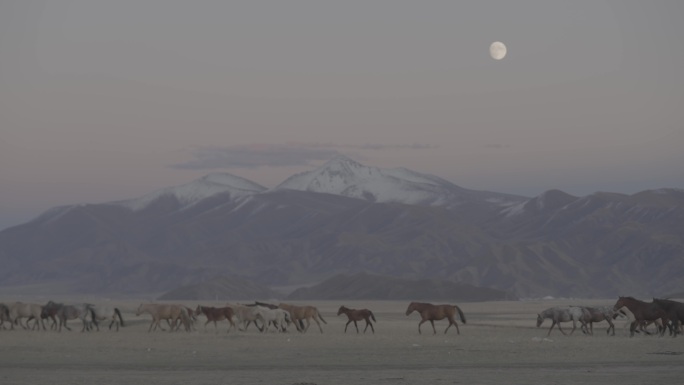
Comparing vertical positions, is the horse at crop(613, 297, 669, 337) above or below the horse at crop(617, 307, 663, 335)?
above

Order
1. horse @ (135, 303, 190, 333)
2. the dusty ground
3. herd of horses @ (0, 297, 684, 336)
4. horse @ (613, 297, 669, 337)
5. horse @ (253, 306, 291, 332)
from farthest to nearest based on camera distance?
horse @ (135, 303, 190, 333), horse @ (253, 306, 291, 332), herd of horses @ (0, 297, 684, 336), horse @ (613, 297, 669, 337), the dusty ground

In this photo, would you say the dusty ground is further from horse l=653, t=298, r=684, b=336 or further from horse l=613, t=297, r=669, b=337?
horse l=653, t=298, r=684, b=336

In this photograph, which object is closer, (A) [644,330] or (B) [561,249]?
(A) [644,330]

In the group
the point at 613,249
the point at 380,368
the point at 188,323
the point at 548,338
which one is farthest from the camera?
the point at 613,249

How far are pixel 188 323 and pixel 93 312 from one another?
3.75 meters

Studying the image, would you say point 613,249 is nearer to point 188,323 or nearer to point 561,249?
point 561,249

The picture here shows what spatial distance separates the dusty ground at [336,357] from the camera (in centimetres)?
2725

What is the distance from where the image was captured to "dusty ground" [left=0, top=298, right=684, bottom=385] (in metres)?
27.2

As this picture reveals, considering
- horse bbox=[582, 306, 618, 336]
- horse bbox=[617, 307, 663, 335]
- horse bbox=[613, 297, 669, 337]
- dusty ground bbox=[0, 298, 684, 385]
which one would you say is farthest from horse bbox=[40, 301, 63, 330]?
horse bbox=[613, 297, 669, 337]

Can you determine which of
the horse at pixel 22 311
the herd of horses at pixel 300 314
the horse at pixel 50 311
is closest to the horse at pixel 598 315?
the herd of horses at pixel 300 314

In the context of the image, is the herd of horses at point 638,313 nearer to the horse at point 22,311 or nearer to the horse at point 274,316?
the horse at point 274,316

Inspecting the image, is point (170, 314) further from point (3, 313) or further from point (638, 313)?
point (638, 313)

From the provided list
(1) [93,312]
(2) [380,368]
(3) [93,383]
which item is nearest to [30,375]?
(3) [93,383]

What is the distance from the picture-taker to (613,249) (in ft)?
613
